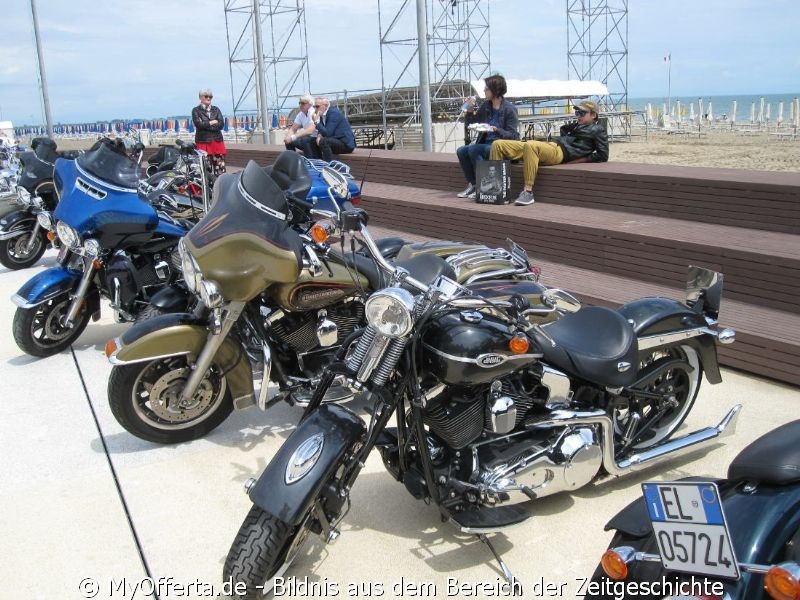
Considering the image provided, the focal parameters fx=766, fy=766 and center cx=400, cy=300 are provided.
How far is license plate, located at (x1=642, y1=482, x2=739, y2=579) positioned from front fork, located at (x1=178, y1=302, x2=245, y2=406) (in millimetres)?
2107

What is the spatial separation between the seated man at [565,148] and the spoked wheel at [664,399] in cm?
400

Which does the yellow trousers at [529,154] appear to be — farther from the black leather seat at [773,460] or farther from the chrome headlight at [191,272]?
the black leather seat at [773,460]

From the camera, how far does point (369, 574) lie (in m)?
2.75

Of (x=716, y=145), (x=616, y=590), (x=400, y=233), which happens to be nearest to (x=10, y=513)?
(x=616, y=590)

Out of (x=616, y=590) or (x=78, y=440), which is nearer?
(x=616, y=590)

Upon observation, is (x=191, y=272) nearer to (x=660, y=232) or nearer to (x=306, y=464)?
(x=306, y=464)

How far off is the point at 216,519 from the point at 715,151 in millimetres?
17238

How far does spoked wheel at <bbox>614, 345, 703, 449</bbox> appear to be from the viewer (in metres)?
3.32

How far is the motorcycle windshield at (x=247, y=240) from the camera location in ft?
10.7

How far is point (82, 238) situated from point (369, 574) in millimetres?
3128

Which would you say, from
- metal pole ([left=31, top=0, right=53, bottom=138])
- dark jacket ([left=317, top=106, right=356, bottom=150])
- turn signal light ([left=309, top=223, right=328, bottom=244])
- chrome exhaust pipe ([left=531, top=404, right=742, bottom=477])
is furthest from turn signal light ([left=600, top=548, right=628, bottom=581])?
metal pole ([left=31, top=0, right=53, bottom=138])

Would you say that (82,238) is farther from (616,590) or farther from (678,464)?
(616,590)

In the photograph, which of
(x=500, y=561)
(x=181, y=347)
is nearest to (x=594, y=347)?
(x=500, y=561)

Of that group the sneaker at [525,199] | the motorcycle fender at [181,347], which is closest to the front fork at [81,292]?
the motorcycle fender at [181,347]
